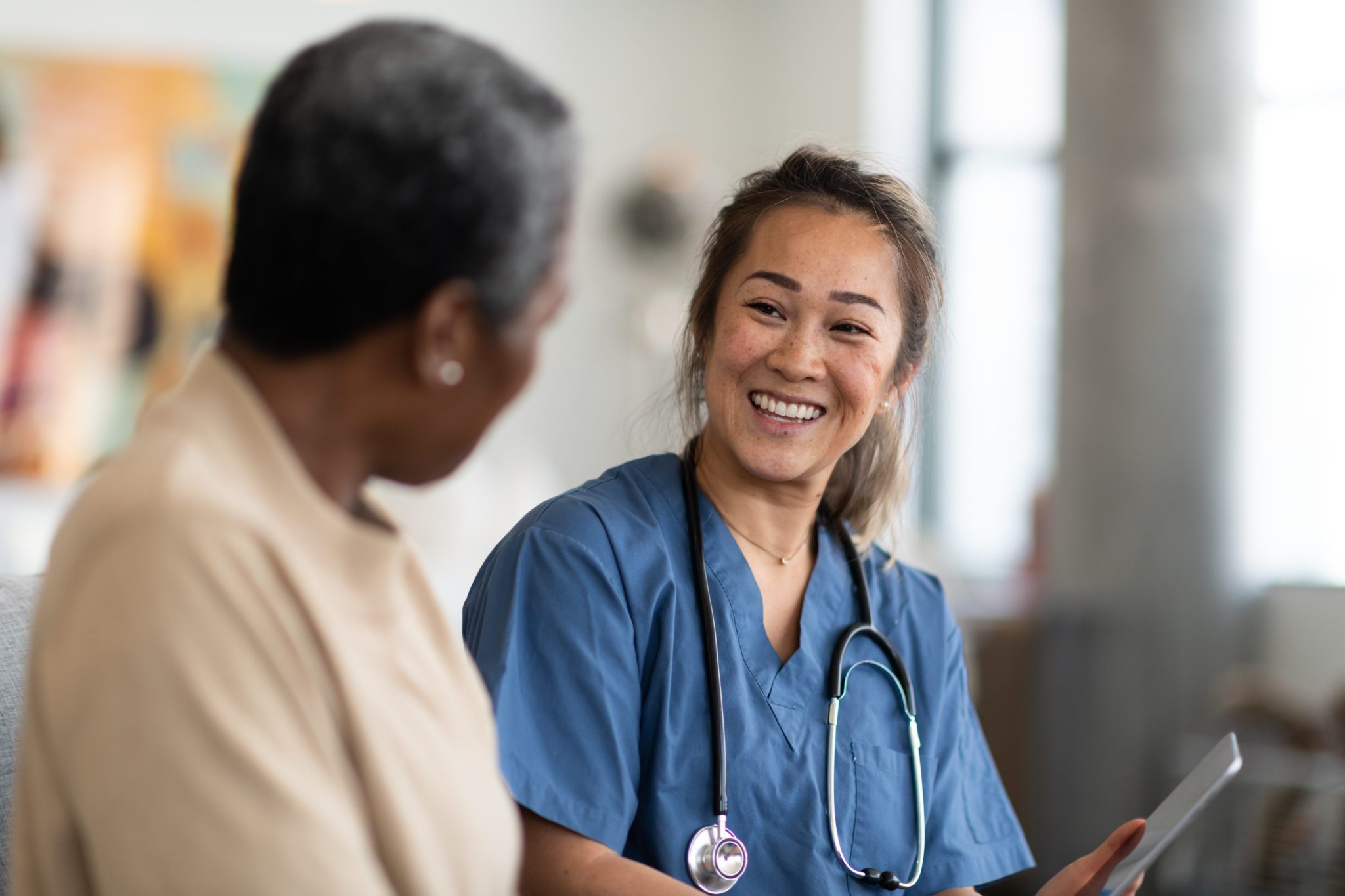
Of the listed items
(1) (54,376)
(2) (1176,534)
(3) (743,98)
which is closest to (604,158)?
(3) (743,98)

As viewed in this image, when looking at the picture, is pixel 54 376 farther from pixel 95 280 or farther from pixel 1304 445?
pixel 1304 445

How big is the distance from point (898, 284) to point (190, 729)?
0.98m

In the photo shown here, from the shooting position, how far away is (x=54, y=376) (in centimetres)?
459

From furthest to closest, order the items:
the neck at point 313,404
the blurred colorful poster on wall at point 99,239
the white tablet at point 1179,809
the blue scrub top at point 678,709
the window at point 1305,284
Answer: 1. the blurred colorful poster on wall at point 99,239
2. the window at point 1305,284
3. the blue scrub top at point 678,709
4. the white tablet at point 1179,809
5. the neck at point 313,404

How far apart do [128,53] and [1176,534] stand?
149 inches

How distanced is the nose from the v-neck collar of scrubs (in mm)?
157

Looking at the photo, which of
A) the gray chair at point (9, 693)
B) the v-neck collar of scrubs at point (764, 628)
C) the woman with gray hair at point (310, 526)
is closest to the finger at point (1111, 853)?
the v-neck collar of scrubs at point (764, 628)

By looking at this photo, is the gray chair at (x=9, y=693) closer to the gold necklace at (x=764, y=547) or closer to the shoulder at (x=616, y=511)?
the shoulder at (x=616, y=511)

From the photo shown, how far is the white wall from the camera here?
4.98 metres

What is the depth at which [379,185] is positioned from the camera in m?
0.68

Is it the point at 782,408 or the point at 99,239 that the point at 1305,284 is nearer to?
the point at 782,408

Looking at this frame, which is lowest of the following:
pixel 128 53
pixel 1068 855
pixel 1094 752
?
A: pixel 1068 855

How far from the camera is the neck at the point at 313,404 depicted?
2.38 feet

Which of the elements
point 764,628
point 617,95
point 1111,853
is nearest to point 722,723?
point 764,628
